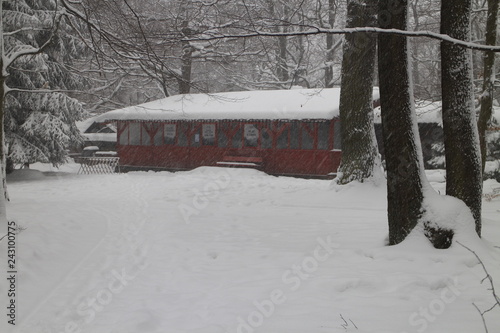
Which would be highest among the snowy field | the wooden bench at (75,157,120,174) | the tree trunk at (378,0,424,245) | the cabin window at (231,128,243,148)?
the tree trunk at (378,0,424,245)

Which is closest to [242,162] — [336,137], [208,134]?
[208,134]

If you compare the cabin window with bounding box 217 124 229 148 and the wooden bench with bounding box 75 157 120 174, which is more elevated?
the cabin window with bounding box 217 124 229 148

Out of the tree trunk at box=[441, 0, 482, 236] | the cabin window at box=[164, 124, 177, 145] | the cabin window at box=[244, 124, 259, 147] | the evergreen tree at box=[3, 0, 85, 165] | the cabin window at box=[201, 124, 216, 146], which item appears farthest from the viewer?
the cabin window at box=[164, 124, 177, 145]

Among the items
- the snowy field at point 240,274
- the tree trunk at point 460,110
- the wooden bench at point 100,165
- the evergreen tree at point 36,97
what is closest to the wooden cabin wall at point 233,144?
the wooden bench at point 100,165

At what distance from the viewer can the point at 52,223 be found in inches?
329

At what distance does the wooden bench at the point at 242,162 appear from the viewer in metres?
21.6

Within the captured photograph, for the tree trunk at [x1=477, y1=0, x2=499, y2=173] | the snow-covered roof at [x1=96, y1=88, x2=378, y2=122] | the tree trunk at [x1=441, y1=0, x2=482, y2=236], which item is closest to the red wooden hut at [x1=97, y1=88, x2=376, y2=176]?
the snow-covered roof at [x1=96, y1=88, x2=378, y2=122]

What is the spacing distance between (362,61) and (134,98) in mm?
40097

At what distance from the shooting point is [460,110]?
5848 millimetres

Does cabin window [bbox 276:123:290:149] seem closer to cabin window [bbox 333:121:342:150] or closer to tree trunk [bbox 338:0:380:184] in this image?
cabin window [bbox 333:121:342:150]

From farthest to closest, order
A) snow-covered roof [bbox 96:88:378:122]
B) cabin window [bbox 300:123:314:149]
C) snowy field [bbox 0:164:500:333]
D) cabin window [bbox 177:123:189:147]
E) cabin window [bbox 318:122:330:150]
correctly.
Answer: cabin window [bbox 177:123:189:147], cabin window [bbox 318:122:330:150], cabin window [bbox 300:123:314:149], snow-covered roof [bbox 96:88:378:122], snowy field [bbox 0:164:500:333]

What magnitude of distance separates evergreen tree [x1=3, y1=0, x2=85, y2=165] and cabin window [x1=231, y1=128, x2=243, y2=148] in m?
7.60

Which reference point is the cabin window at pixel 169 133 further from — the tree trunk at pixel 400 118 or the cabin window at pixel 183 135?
the tree trunk at pixel 400 118

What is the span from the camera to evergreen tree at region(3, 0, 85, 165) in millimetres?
17406
